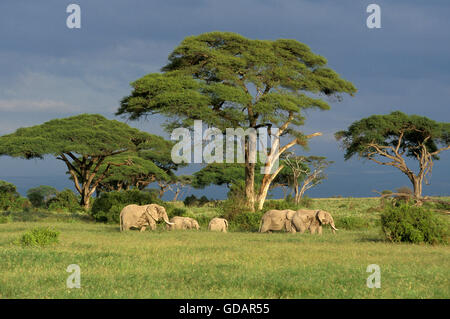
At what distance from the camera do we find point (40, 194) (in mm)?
61312

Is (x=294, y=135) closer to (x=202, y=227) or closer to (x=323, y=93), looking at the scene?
(x=323, y=93)

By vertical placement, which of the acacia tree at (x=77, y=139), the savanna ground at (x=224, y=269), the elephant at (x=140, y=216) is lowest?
the savanna ground at (x=224, y=269)

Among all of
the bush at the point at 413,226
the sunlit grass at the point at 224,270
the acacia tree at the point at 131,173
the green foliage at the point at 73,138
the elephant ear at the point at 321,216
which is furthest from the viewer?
the acacia tree at the point at 131,173

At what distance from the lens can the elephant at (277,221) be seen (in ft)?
65.8

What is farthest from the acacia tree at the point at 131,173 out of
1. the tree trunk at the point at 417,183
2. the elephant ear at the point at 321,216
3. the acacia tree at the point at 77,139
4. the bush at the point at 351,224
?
the elephant ear at the point at 321,216

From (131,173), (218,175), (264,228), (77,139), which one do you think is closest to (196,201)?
(218,175)

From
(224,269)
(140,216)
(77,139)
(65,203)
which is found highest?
(77,139)

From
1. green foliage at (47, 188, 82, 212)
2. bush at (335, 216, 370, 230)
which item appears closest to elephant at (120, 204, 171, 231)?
bush at (335, 216, 370, 230)

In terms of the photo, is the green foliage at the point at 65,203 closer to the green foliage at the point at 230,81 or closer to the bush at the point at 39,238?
the green foliage at the point at 230,81

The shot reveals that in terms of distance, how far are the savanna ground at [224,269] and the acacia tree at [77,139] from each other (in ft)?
64.6

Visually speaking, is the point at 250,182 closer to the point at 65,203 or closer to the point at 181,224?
the point at 181,224

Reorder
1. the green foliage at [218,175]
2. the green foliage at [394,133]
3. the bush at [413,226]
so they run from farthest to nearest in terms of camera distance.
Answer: the green foliage at [218,175], the green foliage at [394,133], the bush at [413,226]

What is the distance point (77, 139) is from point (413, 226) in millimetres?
27660

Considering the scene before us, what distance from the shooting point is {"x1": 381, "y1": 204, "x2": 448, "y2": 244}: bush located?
15.8 m
